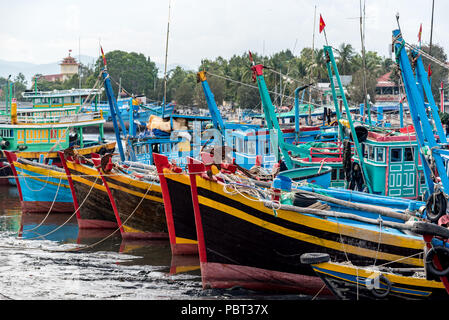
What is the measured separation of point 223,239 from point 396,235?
3586mm

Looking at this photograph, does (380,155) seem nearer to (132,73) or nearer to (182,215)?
(182,215)

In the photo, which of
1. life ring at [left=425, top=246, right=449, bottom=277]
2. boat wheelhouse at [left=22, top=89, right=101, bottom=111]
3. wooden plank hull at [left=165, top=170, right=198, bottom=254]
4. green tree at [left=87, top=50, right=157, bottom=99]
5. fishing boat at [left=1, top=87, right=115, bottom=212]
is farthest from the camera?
green tree at [left=87, top=50, right=157, bottom=99]

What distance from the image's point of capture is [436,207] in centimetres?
1071

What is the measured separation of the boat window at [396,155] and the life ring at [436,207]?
268 inches

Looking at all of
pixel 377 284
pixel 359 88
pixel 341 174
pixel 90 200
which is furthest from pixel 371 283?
pixel 359 88

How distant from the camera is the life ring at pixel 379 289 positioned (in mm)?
9477

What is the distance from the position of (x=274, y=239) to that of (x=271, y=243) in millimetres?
115

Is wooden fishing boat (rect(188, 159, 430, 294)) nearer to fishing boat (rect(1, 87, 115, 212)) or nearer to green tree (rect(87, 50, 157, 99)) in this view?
fishing boat (rect(1, 87, 115, 212))

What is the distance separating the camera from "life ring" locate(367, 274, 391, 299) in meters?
9.48

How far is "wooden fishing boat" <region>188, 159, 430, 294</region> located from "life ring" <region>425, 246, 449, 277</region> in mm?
1517

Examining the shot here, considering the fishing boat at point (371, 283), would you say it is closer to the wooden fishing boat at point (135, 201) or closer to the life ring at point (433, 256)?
the life ring at point (433, 256)

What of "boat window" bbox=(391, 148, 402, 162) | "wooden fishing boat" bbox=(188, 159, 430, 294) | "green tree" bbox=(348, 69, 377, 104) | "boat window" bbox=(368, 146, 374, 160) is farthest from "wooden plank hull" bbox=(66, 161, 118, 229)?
"green tree" bbox=(348, 69, 377, 104)
